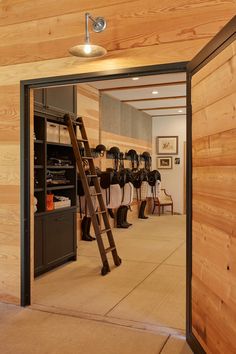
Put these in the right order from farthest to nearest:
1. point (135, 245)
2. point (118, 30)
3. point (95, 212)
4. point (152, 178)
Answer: point (152, 178) < point (135, 245) < point (95, 212) < point (118, 30)

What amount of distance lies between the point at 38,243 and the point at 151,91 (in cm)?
421

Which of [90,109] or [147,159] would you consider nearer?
[90,109]

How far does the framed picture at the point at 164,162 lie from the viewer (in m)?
10.3

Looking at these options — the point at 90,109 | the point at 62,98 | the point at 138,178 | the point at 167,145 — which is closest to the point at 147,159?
the point at 167,145

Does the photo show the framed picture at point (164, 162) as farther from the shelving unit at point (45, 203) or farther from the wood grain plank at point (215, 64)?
the wood grain plank at point (215, 64)

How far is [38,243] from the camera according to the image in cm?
420

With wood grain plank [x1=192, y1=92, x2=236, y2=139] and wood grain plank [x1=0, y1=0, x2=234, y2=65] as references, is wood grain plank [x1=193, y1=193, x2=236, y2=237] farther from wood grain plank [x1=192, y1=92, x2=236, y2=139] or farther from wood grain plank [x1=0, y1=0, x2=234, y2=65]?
wood grain plank [x1=0, y1=0, x2=234, y2=65]

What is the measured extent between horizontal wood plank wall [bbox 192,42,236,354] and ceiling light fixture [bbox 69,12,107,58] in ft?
2.55

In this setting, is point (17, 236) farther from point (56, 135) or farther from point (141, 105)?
point (141, 105)

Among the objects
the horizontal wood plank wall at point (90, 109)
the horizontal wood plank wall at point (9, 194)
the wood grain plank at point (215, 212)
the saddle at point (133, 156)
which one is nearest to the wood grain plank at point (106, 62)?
the horizontal wood plank wall at point (9, 194)

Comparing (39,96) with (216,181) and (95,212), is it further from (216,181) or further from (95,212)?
(216,181)

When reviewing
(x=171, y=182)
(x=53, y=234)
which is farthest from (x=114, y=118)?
(x=53, y=234)

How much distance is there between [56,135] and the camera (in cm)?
476

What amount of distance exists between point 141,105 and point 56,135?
4.40 m
